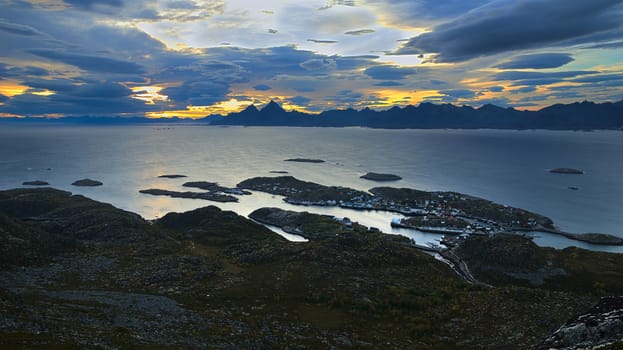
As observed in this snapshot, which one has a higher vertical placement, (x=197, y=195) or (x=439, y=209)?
(x=197, y=195)

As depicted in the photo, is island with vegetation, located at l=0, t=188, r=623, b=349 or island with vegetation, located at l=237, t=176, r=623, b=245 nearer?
island with vegetation, located at l=0, t=188, r=623, b=349

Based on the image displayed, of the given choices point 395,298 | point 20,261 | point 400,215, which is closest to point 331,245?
point 395,298

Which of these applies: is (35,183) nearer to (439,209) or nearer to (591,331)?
(439,209)

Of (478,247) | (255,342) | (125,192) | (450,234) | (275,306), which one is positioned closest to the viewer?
(255,342)

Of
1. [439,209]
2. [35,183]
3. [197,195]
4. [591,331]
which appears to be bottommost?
[439,209]

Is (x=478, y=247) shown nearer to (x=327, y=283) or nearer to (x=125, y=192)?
(x=327, y=283)

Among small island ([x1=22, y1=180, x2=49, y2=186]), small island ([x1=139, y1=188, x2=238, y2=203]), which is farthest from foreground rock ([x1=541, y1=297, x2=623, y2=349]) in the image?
small island ([x1=22, y1=180, x2=49, y2=186])

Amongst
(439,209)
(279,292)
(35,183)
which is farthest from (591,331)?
(35,183)

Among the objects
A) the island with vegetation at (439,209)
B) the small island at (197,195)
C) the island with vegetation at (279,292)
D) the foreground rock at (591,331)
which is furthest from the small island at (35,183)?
the foreground rock at (591,331)

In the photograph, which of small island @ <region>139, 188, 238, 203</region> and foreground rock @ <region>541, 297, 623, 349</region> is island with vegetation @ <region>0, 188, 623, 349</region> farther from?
small island @ <region>139, 188, 238, 203</region>
